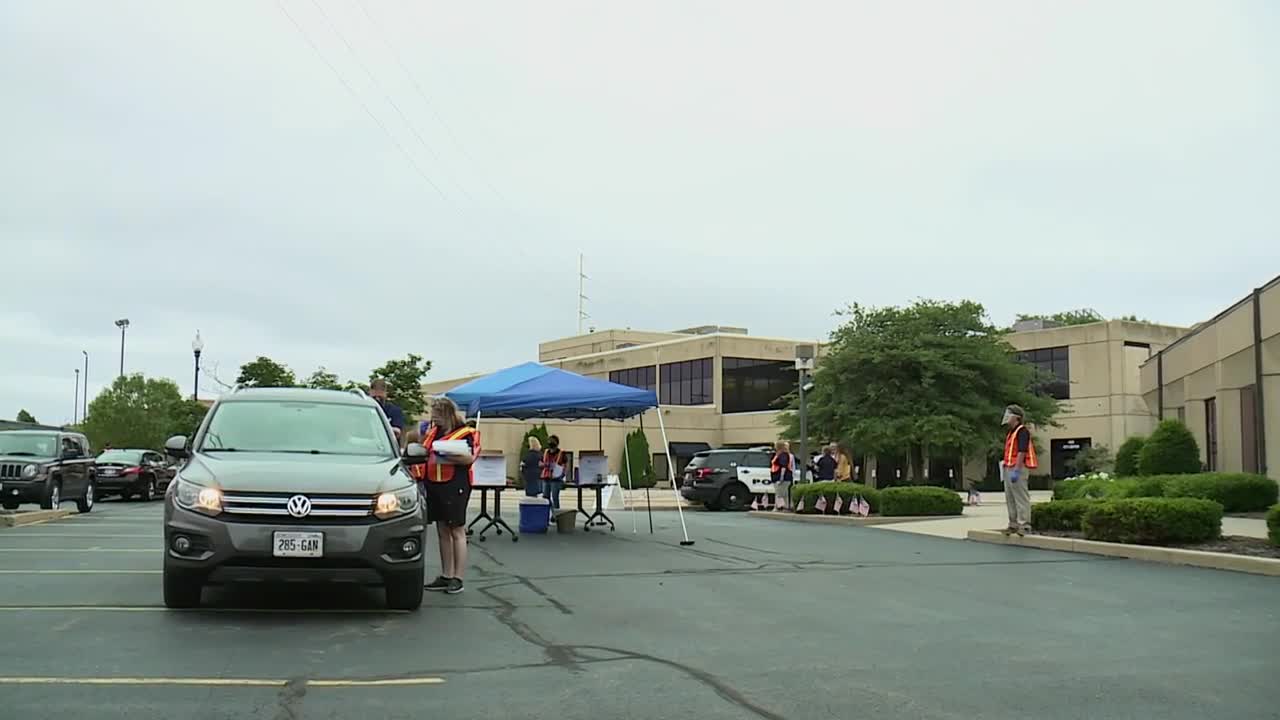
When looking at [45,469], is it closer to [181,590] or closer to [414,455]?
[181,590]

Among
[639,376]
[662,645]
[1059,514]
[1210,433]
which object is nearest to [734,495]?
[1210,433]

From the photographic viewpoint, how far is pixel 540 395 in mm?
17625

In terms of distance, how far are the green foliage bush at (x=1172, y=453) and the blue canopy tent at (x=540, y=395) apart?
13.0 m

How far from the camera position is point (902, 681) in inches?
271

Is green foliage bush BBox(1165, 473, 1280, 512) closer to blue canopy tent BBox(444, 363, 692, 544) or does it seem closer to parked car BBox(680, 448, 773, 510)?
blue canopy tent BBox(444, 363, 692, 544)

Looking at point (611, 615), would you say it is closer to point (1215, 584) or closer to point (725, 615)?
point (725, 615)

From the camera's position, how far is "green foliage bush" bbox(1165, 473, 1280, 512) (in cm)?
2134

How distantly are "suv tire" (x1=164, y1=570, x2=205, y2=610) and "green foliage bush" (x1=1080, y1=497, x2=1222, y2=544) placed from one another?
37.9 ft

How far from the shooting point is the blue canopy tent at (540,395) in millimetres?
17672

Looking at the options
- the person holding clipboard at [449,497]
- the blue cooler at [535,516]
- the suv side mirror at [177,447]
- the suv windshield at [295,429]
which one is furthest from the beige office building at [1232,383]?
the suv side mirror at [177,447]

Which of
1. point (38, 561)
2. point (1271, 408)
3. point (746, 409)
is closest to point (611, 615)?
point (38, 561)

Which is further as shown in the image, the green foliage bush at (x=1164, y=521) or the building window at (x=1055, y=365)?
the building window at (x=1055, y=365)

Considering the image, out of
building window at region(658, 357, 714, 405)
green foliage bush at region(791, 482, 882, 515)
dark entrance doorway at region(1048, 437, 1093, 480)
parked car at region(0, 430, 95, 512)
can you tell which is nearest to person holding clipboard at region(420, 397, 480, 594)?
green foliage bush at region(791, 482, 882, 515)

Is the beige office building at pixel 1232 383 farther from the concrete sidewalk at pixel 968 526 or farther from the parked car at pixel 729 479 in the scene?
the parked car at pixel 729 479
